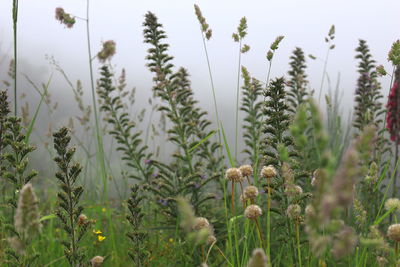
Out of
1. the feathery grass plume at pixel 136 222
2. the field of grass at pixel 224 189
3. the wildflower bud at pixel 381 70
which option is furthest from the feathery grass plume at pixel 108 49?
the wildflower bud at pixel 381 70

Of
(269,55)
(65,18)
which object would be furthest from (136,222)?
(65,18)

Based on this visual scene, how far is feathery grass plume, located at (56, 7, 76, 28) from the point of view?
475 cm

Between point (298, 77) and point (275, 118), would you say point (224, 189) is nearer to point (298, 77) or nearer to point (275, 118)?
point (275, 118)

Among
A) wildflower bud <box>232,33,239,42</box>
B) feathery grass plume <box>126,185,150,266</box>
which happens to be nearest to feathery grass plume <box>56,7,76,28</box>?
wildflower bud <box>232,33,239,42</box>

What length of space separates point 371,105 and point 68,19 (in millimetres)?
4448

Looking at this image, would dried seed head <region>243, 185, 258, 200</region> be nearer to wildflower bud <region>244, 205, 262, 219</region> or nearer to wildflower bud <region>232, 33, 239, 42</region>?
wildflower bud <region>244, 205, 262, 219</region>

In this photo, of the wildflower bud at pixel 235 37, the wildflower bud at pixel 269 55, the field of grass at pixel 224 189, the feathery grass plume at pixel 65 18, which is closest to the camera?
the field of grass at pixel 224 189

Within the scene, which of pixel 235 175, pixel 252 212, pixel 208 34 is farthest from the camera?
pixel 208 34

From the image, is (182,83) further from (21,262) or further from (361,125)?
(21,262)

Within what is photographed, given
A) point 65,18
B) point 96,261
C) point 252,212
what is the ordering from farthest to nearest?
point 65,18 → point 96,261 → point 252,212

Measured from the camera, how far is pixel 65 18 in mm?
4746

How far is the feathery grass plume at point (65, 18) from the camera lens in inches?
187

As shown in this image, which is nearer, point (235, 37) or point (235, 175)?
point (235, 175)

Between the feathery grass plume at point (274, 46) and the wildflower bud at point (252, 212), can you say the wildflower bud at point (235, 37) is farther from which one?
the wildflower bud at point (252, 212)
